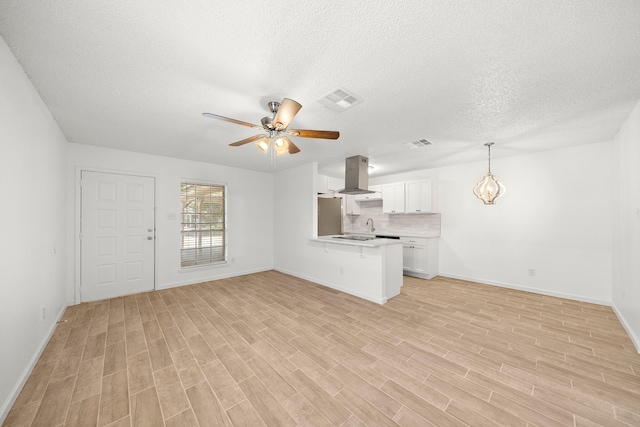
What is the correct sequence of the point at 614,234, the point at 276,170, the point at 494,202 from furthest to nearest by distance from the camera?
the point at 276,170, the point at 494,202, the point at 614,234

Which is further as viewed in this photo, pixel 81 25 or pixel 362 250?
pixel 362 250

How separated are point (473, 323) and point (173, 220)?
5.37 m

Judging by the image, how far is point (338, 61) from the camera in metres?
1.76

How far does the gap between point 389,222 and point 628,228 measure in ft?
12.9

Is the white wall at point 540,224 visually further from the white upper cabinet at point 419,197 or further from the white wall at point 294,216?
the white wall at point 294,216

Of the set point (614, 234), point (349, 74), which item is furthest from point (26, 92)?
point (614, 234)

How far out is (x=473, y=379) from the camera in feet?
6.33

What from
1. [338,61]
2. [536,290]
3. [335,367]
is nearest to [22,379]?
[335,367]

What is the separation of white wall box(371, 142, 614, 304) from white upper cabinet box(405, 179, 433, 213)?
0.44 m

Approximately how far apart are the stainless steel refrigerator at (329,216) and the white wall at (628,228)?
479cm

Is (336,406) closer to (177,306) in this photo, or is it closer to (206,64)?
(206,64)

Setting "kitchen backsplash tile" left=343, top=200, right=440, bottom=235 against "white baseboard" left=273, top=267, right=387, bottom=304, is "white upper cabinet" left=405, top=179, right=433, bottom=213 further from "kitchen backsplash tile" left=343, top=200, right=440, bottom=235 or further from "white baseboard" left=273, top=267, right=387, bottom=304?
"white baseboard" left=273, top=267, right=387, bottom=304

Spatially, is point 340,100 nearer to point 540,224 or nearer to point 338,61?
point 338,61

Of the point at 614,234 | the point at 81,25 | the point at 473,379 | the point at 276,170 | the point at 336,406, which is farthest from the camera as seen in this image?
the point at 276,170
